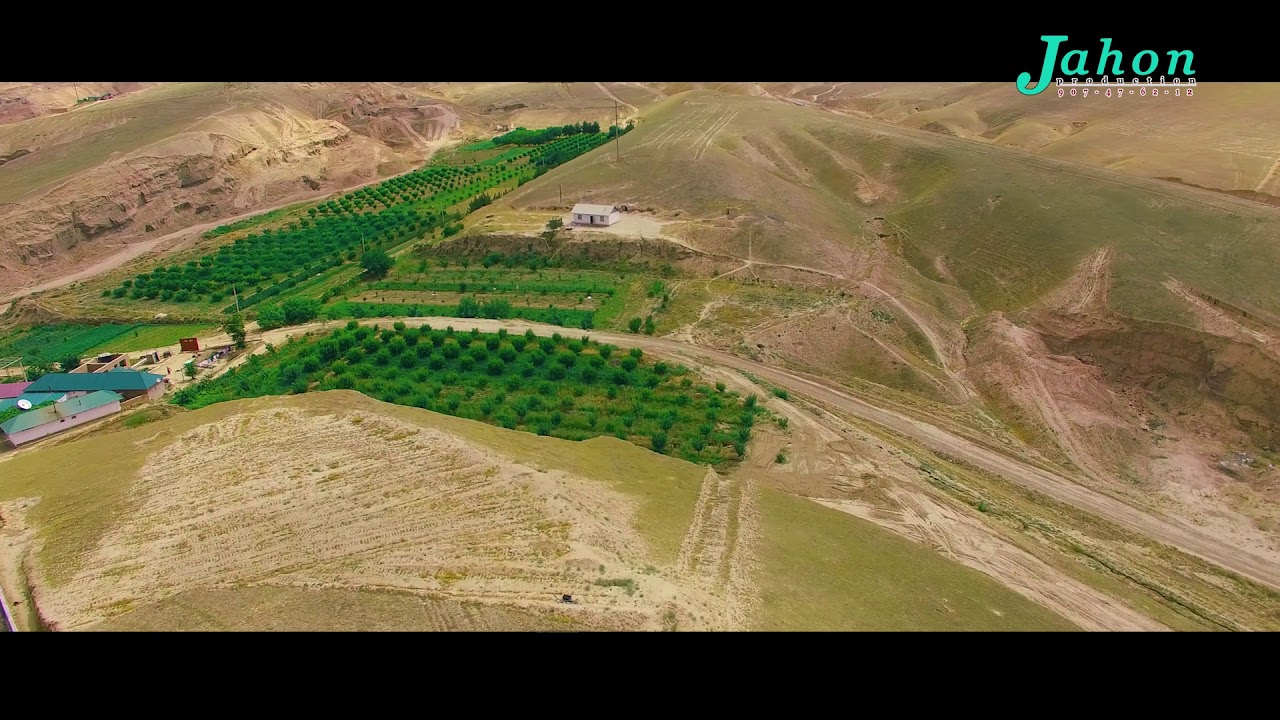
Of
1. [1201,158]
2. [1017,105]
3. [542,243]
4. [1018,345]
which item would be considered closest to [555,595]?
[1018,345]

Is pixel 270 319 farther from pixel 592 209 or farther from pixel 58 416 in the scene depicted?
pixel 592 209

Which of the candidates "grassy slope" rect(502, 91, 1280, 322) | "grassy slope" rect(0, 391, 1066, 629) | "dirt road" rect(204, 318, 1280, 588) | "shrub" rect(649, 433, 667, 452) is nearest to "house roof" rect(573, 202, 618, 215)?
"grassy slope" rect(502, 91, 1280, 322)

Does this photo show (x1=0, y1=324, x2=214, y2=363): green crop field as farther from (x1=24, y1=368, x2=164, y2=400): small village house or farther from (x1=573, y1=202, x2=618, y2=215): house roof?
(x1=573, y1=202, x2=618, y2=215): house roof

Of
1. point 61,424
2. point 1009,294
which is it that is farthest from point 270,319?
point 1009,294

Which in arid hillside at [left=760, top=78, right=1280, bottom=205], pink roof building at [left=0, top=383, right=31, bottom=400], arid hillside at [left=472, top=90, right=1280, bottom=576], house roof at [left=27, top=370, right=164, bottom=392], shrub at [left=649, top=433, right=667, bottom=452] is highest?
arid hillside at [left=760, top=78, right=1280, bottom=205]

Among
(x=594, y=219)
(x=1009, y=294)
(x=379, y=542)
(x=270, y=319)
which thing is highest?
(x=594, y=219)

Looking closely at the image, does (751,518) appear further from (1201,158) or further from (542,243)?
(1201,158)

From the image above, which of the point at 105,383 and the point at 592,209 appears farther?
the point at 592,209
